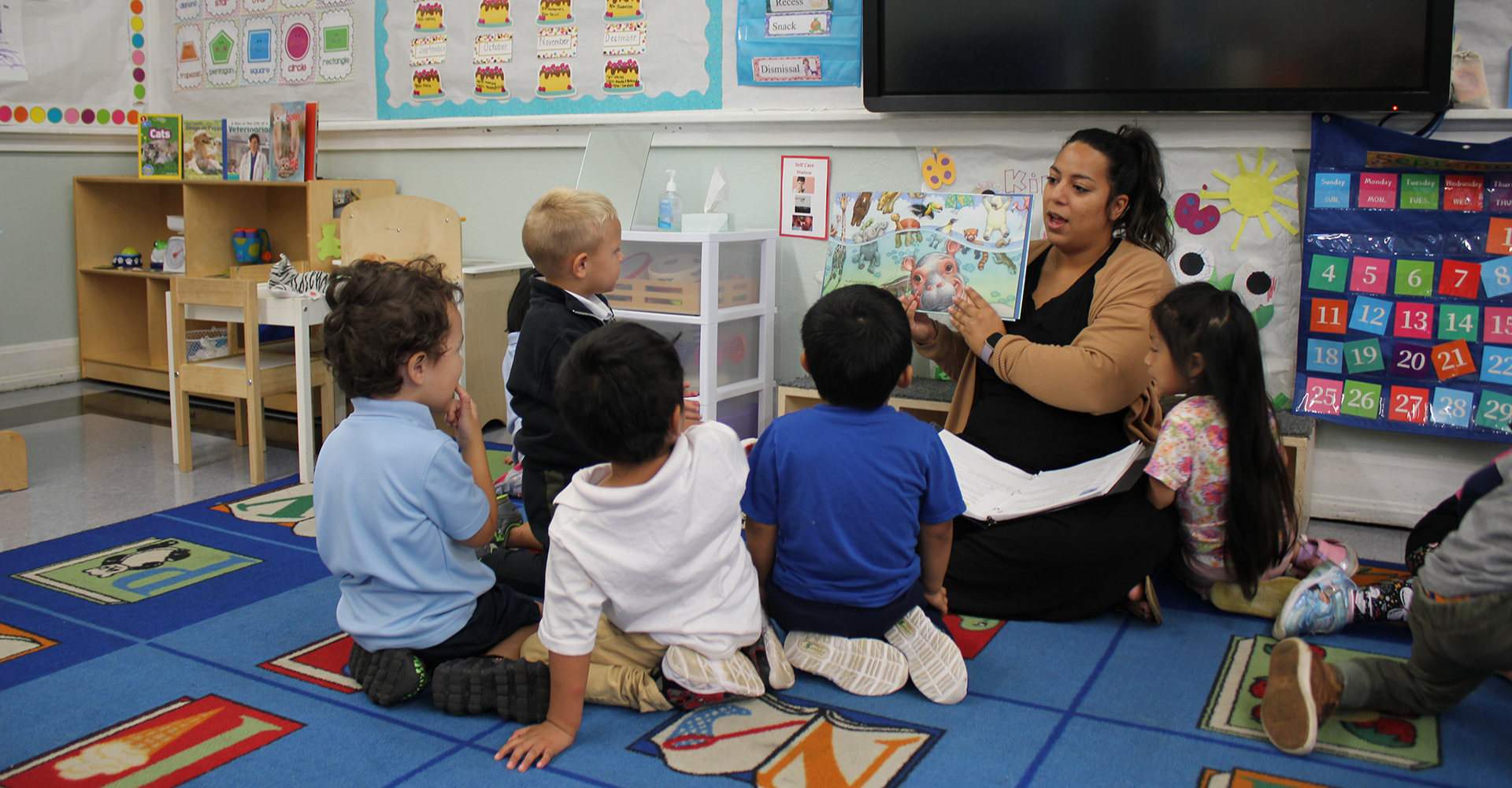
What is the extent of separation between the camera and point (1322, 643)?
6.69ft

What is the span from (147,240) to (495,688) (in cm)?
417

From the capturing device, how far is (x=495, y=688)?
169 centimetres

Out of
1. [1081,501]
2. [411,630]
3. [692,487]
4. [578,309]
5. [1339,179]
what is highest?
[1339,179]

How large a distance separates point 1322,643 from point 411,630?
1697 millimetres

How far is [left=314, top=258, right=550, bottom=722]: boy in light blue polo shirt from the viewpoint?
65.6 inches

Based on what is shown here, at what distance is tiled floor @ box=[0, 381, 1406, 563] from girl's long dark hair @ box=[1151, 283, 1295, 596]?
76 cm

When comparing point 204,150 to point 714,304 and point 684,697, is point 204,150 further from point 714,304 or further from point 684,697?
point 684,697

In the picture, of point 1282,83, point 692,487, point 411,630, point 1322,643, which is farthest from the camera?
point 1282,83

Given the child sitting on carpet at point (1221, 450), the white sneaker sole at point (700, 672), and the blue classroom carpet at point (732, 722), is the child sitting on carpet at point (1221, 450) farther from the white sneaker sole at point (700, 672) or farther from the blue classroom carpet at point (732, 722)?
the white sneaker sole at point (700, 672)

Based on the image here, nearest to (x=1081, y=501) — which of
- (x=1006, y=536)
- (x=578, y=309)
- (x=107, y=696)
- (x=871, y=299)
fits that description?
(x=1006, y=536)

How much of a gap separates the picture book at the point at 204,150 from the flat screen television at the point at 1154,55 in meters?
2.63

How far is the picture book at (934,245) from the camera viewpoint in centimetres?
248

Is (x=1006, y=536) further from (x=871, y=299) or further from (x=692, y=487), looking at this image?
(x=692, y=487)

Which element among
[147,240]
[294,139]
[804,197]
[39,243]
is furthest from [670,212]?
[39,243]
